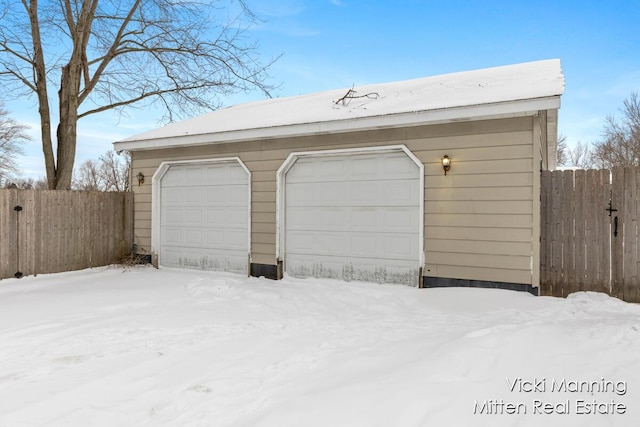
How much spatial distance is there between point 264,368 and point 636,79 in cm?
2520

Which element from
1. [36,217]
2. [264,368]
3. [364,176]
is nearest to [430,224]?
[364,176]

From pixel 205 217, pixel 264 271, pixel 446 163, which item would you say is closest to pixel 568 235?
pixel 446 163

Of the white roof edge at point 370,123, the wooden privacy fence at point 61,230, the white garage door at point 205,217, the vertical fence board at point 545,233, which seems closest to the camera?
the white roof edge at point 370,123

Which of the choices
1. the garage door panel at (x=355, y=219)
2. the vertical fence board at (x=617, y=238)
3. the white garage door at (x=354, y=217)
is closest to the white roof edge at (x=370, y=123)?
the white garage door at (x=354, y=217)

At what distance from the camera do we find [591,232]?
5438mm

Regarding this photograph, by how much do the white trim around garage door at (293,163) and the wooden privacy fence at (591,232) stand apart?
1.63 metres

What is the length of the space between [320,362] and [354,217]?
367 cm

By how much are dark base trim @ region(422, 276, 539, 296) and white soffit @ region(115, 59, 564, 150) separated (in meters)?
2.27

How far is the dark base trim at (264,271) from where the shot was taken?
23.3 feet

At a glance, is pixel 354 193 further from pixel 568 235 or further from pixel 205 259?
pixel 205 259

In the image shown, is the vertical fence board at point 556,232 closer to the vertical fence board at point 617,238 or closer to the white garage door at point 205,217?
the vertical fence board at point 617,238

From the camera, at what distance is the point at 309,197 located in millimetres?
6922

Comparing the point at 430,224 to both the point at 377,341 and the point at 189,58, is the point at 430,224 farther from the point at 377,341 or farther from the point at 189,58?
the point at 189,58

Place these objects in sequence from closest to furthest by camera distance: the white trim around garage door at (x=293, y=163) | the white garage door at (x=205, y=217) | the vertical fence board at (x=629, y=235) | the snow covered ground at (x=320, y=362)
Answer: the snow covered ground at (x=320, y=362)
the vertical fence board at (x=629, y=235)
the white trim around garage door at (x=293, y=163)
the white garage door at (x=205, y=217)
